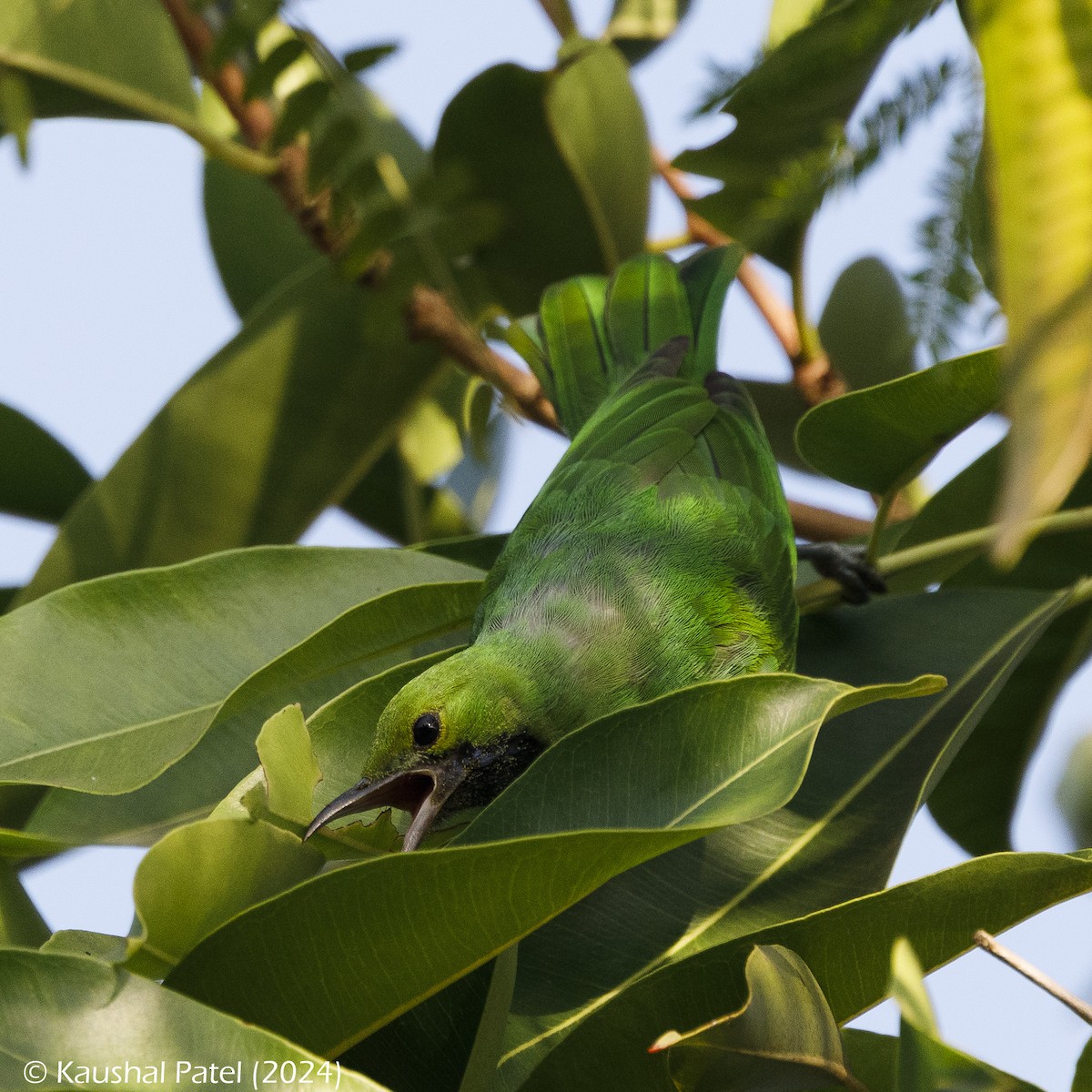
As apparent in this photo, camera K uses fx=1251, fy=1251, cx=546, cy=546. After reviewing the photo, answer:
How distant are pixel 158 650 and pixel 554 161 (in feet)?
4.30

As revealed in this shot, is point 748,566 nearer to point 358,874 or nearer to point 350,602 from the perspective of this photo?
point 350,602

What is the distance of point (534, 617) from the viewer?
7.66 feet

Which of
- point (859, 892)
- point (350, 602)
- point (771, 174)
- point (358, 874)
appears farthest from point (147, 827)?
point (771, 174)

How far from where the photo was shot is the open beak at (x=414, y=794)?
190cm

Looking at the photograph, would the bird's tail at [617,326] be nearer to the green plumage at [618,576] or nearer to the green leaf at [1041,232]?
the green plumage at [618,576]

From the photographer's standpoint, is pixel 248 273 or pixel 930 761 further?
pixel 248 273

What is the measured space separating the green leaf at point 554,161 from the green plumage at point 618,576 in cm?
9

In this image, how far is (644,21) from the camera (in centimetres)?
293

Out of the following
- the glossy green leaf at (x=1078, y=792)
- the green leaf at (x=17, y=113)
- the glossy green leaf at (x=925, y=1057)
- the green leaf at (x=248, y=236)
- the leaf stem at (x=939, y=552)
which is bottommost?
the glossy green leaf at (x=1078, y=792)

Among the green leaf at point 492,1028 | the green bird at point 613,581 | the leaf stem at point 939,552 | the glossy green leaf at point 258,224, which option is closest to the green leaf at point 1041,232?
the green leaf at point 492,1028

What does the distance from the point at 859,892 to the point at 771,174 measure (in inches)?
37.0

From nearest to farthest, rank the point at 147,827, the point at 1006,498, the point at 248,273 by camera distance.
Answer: the point at 1006,498, the point at 147,827, the point at 248,273

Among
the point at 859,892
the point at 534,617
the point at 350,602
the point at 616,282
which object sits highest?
the point at 616,282

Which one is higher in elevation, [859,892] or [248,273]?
[248,273]
